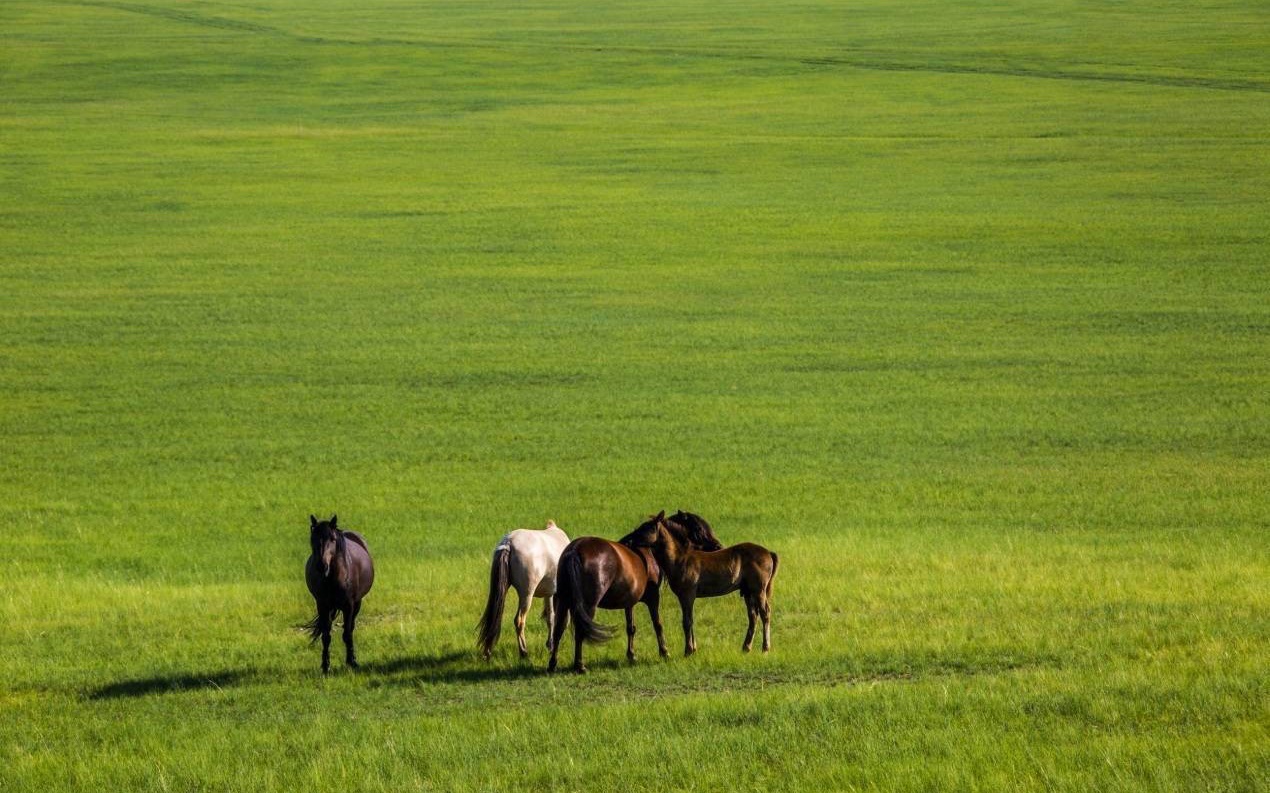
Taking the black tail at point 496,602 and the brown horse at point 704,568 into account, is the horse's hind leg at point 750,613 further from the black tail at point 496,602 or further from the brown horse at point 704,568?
the black tail at point 496,602

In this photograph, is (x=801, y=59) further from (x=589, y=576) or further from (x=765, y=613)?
(x=589, y=576)

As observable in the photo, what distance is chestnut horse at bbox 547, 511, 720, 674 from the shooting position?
10.1m

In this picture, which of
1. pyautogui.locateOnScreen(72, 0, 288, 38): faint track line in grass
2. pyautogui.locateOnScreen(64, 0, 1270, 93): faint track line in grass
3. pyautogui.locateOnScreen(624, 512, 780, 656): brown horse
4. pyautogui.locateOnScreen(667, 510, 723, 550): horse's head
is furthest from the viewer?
pyautogui.locateOnScreen(72, 0, 288, 38): faint track line in grass

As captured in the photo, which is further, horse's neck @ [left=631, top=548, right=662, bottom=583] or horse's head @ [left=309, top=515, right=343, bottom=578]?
horse's neck @ [left=631, top=548, right=662, bottom=583]

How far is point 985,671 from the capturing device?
405 inches

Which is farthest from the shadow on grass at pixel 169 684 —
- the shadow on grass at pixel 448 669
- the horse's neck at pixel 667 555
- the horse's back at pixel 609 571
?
the horse's neck at pixel 667 555

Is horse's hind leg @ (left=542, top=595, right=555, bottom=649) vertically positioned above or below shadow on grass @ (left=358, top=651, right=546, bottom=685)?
above

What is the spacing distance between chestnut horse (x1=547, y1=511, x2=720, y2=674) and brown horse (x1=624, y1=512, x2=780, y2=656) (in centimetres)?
11

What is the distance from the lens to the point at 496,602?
10.9 metres

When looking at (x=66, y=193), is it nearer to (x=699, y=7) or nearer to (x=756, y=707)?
(x=756, y=707)

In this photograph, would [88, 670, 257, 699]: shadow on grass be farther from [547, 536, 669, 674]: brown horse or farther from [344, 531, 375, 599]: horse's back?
[547, 536, 669, 674]: brown horse

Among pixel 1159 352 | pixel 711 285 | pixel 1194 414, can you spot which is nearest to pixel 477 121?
pixel 711 285

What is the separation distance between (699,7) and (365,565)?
91.6 meters

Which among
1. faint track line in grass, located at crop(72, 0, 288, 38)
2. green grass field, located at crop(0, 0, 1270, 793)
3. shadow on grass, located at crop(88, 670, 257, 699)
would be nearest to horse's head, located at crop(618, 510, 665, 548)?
green grass field, located at crop(0, 0, 1270, 793)
